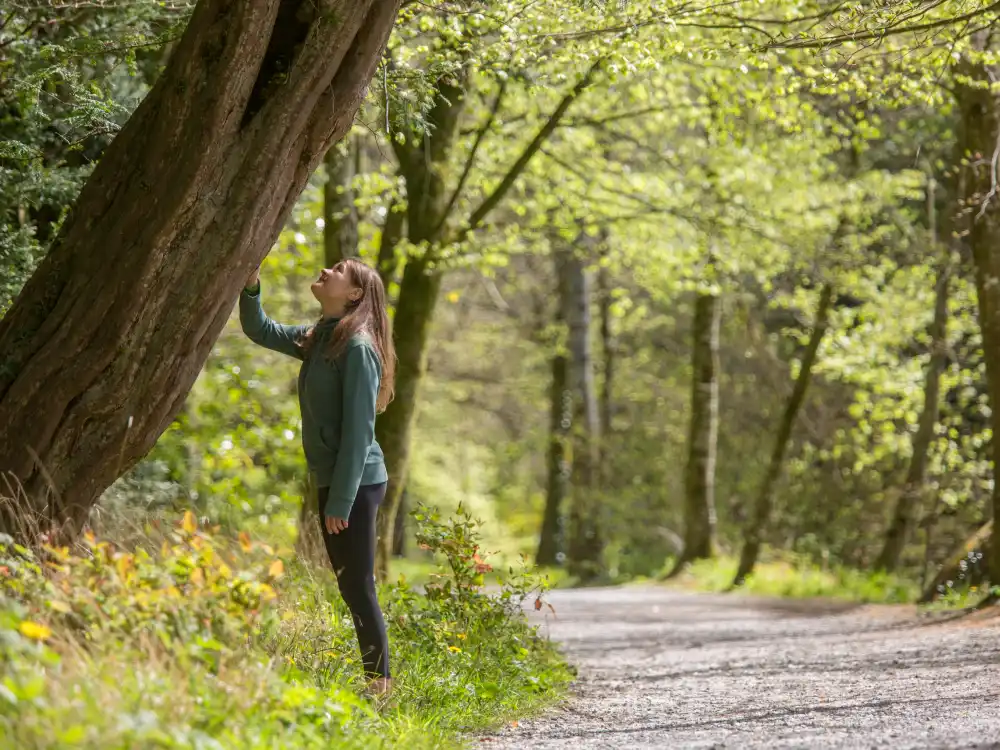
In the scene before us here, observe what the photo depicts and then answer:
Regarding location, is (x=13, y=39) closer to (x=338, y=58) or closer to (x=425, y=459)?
(x=338, y=58)

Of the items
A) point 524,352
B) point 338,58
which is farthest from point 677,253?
point 338,58

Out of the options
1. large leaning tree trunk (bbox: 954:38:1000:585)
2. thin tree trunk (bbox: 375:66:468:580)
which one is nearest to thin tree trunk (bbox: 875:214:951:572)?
large leaning tree trunk (bbox: 954:38:1000:585)

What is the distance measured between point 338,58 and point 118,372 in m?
1.59

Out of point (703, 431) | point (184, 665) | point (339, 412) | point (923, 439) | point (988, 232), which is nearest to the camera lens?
point (184, 665)

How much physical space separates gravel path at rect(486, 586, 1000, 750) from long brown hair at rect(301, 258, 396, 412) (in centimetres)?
177

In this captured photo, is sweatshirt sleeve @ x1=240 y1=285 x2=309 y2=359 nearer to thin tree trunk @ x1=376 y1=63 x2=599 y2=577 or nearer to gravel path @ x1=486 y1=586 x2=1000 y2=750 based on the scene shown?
gravel path @ x1=486 y1=586 x2=1000 y2=750

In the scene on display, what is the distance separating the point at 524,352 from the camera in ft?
89.0

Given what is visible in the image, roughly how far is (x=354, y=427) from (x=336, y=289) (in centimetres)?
70

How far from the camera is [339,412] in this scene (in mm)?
5453

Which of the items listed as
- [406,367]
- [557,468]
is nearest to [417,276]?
[406,367]

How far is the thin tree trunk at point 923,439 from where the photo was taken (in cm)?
1491

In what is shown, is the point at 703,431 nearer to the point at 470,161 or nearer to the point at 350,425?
the point at 470,161

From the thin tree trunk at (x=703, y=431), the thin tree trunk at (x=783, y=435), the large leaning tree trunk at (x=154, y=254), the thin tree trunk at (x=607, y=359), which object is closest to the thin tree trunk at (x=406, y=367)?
the large leaning tree trunk at (x=154, y=254)

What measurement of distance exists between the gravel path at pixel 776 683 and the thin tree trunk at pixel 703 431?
7041mm
